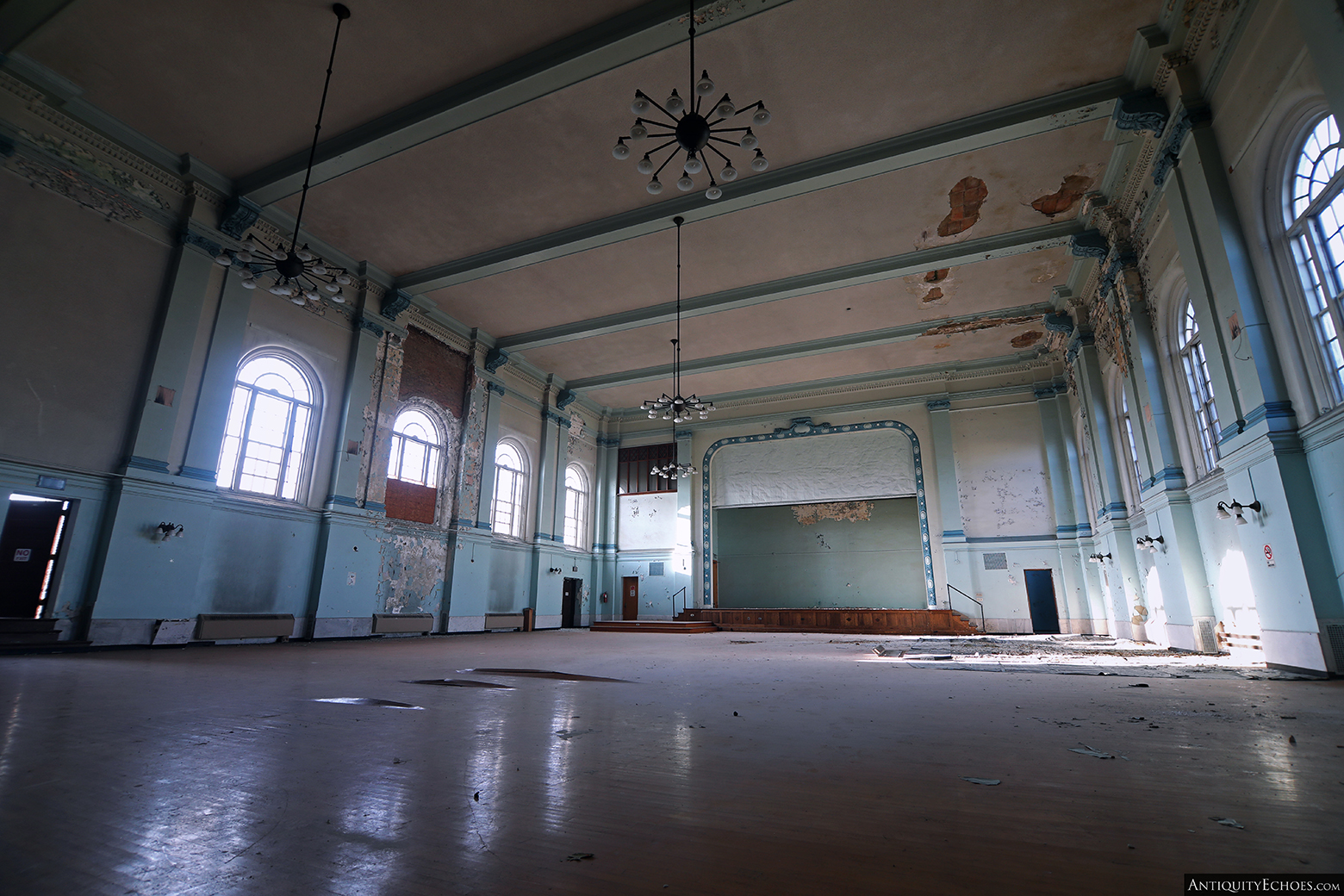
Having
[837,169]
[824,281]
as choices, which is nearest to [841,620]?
[824,281]

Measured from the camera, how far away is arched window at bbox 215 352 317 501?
9414 mm

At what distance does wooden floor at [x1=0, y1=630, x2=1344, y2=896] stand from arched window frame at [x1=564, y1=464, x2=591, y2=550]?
Answer: 13.6 m

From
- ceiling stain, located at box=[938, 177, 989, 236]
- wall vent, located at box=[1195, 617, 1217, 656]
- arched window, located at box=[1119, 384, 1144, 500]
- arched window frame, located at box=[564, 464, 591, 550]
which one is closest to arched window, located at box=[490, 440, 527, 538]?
arched window frame, located at box=[564, 464, 591, 550]

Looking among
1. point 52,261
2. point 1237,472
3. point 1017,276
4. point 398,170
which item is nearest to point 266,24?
point 398,170

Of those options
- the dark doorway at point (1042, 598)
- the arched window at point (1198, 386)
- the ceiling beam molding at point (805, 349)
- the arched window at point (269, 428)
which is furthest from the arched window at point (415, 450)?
the dark doorway at point (1042, 598)

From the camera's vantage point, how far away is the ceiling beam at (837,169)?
25.5ft

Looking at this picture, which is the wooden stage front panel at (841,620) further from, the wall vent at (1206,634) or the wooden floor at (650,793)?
the wooden floor at (650,793)

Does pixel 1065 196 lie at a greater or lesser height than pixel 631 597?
greater

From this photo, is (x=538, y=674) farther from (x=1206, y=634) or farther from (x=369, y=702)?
(x=1206, y=634)

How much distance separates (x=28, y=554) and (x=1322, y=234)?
541 inches

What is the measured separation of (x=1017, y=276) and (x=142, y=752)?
13.5 meters

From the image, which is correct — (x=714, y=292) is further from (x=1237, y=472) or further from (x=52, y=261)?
(x=52, y=261)

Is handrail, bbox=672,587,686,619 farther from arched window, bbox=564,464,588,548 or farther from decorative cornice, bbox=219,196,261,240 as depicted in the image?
decorative cornice, bbox=219,196,261,240

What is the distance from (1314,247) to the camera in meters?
5.45
